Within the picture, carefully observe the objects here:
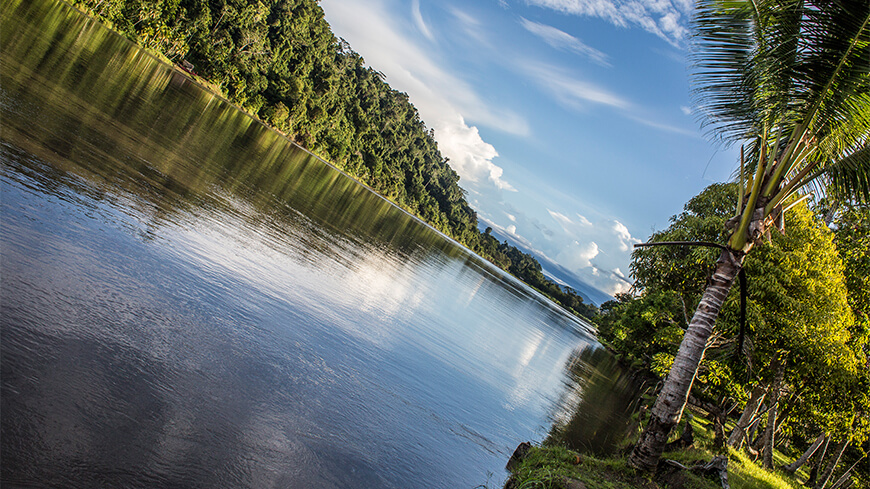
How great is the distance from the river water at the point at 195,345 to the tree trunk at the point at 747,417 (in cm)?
565

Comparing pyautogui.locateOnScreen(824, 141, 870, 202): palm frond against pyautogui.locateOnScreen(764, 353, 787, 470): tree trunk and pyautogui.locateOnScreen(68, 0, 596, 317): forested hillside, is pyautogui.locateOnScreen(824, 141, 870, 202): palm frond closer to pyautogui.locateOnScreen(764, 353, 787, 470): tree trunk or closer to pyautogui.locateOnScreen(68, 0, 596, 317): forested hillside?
pyautogui.locateOnScreen(764, 353, 787, 470): tree trunk

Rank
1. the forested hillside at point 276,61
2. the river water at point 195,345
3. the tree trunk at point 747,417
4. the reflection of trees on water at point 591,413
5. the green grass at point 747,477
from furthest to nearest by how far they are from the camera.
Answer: the forested hillside at point 276,61, the tree trunk at point 747,417, the reflection of trees on water at point 591,413, the green grass at point 747,477, the river water at point 195,345

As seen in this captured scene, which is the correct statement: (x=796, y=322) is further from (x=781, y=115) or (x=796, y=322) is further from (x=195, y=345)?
(x=195, y=345)

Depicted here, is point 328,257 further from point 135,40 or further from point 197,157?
point 135,40

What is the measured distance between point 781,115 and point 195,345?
14405 mm

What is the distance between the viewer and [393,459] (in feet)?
34.1

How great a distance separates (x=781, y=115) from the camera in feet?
33.7

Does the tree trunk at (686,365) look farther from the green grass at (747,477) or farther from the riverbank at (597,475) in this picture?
the green grass at (747,477)

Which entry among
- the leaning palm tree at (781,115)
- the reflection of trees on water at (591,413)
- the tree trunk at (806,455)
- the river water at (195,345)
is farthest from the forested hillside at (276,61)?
the tree trunk at (806,455)

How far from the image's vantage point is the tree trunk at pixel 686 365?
31.2ft

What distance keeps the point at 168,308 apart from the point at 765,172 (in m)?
14.2

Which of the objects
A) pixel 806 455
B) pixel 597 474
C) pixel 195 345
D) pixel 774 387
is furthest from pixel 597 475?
pixel 806 455

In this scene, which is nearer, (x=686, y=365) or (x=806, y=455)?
(x=686, y=365)

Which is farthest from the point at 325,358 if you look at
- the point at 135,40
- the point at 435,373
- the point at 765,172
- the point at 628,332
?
the point at 135,40
